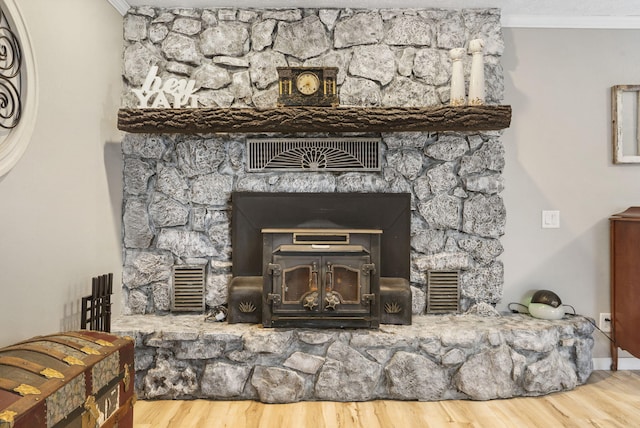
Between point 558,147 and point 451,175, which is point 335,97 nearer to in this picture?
point 451,175

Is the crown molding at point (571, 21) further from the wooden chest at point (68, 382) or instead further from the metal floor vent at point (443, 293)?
the wooden chest at point (68, 382)

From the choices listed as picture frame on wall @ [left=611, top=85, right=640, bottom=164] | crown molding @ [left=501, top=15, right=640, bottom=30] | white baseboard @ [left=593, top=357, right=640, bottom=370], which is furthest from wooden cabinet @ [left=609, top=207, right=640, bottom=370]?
crown molding @ [left=501, top=15, right=640, bottom=30]

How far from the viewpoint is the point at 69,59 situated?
223cm

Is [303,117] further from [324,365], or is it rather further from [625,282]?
[625,282]

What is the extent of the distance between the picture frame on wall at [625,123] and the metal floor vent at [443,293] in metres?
1.36

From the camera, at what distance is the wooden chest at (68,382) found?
1.23 metres

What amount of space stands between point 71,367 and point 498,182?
254cm

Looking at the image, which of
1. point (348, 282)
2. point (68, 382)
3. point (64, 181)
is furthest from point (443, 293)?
point (64, 181)

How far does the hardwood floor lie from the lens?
2.16 m

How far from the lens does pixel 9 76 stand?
1.77m

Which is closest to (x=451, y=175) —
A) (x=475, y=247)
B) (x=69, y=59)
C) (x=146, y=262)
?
(x=475, y=247)

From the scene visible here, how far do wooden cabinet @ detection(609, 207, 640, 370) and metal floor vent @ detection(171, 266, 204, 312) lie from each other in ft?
8.93

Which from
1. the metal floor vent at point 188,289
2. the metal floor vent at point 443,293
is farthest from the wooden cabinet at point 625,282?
the metal floor vent at point 188,289

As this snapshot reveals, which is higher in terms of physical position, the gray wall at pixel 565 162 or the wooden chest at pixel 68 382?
the gray wall at pixel 565 162
